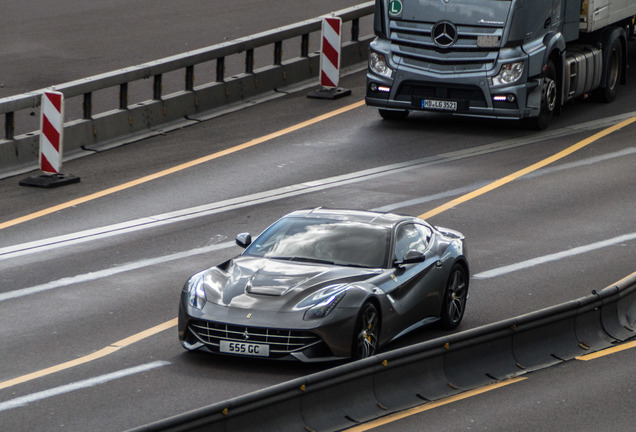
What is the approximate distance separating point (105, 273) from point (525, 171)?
8395mm

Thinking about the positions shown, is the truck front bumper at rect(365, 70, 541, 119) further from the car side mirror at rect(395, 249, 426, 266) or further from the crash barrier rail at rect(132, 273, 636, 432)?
the car side mirror at rect(395, 249, 426, 266)

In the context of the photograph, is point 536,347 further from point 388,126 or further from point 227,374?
point 388,126

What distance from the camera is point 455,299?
14.4 metres

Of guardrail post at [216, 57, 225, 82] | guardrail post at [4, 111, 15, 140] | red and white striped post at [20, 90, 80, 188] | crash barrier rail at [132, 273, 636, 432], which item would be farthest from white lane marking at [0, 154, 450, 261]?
crash barrier rail at [132, 273, 636, 432]

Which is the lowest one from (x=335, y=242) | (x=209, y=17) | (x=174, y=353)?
(x=209, y=17)

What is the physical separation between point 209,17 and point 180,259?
19.5 meters

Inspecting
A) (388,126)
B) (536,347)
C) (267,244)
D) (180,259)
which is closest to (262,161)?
(388,126)

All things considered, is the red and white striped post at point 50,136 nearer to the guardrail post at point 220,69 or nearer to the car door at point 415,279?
the guardrail post at point 220,69

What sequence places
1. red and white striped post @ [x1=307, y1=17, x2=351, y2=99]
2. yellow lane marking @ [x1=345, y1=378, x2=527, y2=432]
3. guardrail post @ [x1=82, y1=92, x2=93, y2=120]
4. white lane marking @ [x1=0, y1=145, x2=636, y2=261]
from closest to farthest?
yellow lane marking @ [x1=345, y1=378, x2=527, y2=432] < white lane marking @ [x1=0, y1=145, x2=636, y2=261] < guardrail post @ [x1=82, y1=92, x2=93, y2=120] < red and white striped post @ [x1=307, y1=17, x2=351, y2=99]

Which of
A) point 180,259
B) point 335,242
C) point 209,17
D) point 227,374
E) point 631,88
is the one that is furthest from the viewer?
point 209,17

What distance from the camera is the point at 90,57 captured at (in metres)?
30.7

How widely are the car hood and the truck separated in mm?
11469

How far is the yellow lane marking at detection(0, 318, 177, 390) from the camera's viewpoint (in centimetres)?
1223

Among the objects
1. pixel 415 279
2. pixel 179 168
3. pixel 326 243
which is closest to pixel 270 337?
pixel 326 243
